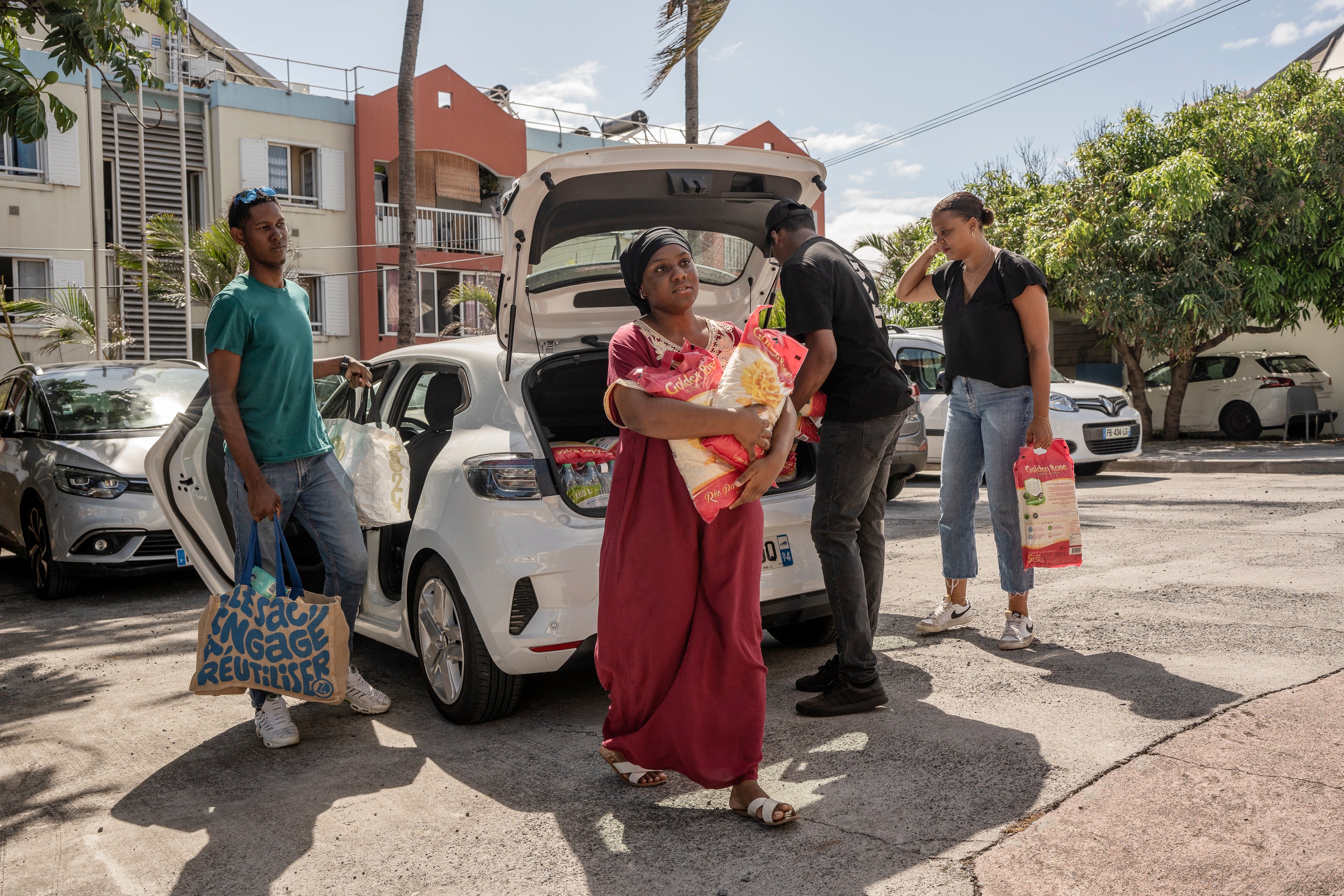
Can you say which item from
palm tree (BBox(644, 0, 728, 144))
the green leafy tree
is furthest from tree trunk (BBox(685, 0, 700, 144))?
the green leafy tree

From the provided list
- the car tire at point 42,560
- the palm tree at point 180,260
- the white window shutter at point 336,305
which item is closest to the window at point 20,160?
the palm tree at point 180,260

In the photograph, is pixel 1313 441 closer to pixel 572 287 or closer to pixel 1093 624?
pixel 1093 624

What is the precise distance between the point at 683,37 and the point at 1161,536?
26.9 ft

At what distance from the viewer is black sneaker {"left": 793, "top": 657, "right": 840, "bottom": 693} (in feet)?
14.4

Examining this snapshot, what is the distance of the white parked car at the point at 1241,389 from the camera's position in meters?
17.8

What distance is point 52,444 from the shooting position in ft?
24.8

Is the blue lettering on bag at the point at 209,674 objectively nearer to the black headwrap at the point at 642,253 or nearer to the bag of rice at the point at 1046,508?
the black headwrap at the point at 642,253

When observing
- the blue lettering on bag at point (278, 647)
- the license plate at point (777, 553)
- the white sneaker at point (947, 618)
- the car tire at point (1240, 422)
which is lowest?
the white sneaker at point (947, 618)

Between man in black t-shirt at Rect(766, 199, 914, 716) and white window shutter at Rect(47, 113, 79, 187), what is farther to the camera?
white window shutter at Rect(47, 113, 79, 187)

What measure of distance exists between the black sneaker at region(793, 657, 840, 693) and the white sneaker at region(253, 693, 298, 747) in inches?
77.7

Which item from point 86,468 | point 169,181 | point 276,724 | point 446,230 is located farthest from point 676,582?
point 446,230

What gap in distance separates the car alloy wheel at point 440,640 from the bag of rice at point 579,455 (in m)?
0.68

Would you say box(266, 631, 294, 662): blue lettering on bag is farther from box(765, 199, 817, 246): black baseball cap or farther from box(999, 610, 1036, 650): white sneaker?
box(999, 610, 1036, 650): white sneaker

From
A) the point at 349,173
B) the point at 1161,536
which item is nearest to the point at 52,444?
the point at 1161,536
